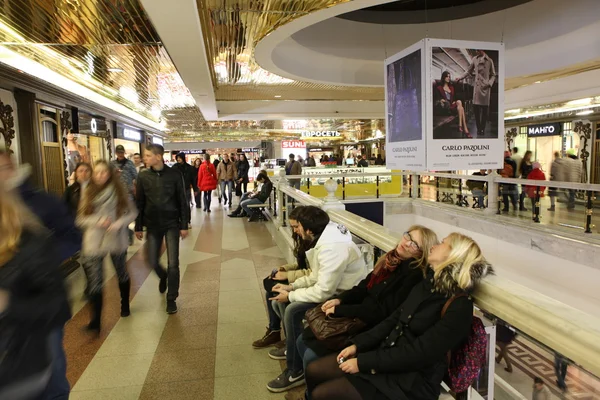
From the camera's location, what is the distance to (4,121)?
6.15 metres

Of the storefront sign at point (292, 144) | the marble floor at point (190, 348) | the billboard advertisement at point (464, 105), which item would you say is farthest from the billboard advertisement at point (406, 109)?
the storefront sign at point (292, 144)

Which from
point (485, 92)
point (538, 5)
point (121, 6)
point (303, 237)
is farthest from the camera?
point (538, 5)

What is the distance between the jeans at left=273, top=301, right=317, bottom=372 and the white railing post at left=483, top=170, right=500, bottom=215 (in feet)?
23.9

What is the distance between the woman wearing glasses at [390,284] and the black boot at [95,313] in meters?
2.37

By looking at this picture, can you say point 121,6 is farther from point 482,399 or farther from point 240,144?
point 240,144

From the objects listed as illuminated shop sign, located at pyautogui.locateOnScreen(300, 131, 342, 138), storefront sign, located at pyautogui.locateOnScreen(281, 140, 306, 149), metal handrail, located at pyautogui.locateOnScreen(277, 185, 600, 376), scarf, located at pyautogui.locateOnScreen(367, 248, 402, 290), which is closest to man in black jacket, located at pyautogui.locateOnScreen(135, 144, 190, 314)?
scarf, located at pyautogui.locateOnScreen(367, 248, 402, 290)

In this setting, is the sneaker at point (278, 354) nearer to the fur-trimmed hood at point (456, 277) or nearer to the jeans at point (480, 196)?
the fur-trimmed hood at point (456, 277)

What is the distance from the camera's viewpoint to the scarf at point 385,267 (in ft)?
7.93

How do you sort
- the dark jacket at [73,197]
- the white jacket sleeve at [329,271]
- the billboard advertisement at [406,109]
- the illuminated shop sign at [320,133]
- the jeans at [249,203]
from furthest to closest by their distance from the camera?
the illuminated shop sign at [320,133] → the jeans at [249,203] → the billboard advertisement at [406,109] → the dark jacket at [73,197] → the white jacket sleeve at [329,271]

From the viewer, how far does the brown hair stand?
3730 millimetres

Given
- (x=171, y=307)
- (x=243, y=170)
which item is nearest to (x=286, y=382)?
(x=171, y=307)

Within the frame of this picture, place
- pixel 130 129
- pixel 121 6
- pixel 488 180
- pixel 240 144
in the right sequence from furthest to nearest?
1. pixel 240 144
2. pixel 130 129
3. pixel 488 180
4. pixel 121 6

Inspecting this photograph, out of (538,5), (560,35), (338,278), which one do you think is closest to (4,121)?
(338,278)

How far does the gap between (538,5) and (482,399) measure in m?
9.08
